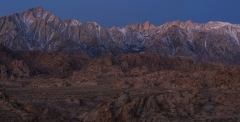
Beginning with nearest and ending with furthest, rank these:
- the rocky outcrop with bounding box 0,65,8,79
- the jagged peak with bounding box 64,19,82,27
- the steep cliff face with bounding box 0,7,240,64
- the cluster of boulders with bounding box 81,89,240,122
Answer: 1. the cluster of boulders with bounding box 81,89,240,122
2. the rocky outcrop with bounding box 0,65,8,79
3. the steep cliff face with bounding box 0,7,240,64
4. the jagged peak with bounding box 64,19,82,27

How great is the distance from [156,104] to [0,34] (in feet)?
346

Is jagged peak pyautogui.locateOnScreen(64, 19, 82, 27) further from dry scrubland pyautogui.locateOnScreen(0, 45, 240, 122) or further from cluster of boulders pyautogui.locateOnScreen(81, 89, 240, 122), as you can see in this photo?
cluster of boulders pyautogui.locateOnScreen(81, 89, 240, 122)

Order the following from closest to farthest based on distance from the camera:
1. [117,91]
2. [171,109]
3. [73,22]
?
1. [171,109]
2. [117,91]
3. [73,22]

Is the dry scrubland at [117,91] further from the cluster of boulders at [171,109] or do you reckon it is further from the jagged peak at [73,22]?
the jagged peak at [73,22]

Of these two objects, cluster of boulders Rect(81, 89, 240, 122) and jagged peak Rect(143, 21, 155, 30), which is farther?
jagged peak Rect(143, 21, 155, 30)

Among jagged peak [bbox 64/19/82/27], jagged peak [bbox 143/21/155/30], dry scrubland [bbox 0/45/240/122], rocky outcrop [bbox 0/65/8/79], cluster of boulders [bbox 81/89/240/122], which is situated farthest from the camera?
jagged peak [bbox 143/21/155/30]

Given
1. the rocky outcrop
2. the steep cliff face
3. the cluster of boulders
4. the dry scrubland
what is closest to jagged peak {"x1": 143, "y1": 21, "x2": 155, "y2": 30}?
the steep cliff face

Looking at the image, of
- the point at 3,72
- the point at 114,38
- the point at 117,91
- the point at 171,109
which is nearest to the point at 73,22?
the point at 114,38

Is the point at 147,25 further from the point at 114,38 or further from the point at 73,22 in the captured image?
the point at 73,22

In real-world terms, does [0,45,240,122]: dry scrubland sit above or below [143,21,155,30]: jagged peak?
below

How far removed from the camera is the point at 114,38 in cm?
15388

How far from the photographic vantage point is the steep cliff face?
399 feet

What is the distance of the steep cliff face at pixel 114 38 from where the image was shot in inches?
4786

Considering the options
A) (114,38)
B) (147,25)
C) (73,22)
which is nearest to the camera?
Result: (73,22)
